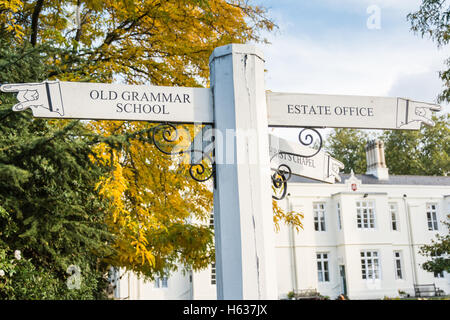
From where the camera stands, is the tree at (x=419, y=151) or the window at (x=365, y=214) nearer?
the window at (x=365, y=214)

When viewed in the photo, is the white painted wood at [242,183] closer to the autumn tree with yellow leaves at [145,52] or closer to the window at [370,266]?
the autumn tree with yellow leaves at [145,52]

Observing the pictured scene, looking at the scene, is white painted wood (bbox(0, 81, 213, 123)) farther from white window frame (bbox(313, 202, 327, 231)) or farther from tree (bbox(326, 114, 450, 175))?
tree (bbox(326, 114, 450, 175))

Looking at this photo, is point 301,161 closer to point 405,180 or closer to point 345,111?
point 345,111

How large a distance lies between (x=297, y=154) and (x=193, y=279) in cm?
2403

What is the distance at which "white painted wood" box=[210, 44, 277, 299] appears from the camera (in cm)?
226

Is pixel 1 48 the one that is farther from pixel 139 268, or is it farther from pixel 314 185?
pixel 314 185

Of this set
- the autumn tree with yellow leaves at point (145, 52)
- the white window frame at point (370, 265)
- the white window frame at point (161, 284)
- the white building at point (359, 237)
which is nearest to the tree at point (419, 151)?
the white building at point (359, 237)

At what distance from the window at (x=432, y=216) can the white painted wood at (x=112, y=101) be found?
32940mm

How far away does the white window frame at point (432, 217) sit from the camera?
3222cm

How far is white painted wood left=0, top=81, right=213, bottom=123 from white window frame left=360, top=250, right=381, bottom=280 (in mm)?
29537

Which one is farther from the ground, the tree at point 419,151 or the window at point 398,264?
the tree at point 419,151

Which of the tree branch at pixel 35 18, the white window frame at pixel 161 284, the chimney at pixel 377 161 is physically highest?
the chimney at pixel 377 161

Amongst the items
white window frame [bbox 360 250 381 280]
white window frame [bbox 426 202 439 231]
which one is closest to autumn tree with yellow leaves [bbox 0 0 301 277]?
white window frame [bbox 360 250 381 280]
